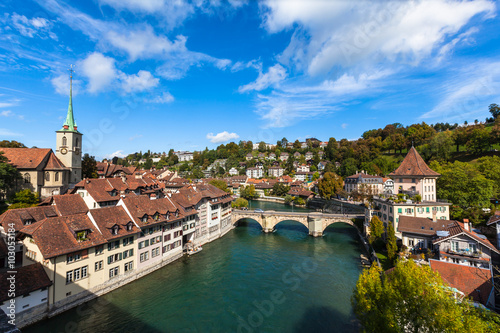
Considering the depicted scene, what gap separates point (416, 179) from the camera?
41281 millimetres

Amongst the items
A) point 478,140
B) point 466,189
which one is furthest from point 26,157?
point 478,140

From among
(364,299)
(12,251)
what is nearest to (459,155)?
(364,299)

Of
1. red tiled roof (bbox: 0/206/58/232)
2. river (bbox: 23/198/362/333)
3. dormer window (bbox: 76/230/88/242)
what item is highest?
red tiled roof (bbox: 0/206/58/232)

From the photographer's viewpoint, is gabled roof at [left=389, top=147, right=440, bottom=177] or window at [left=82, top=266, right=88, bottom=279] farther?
gabled roof at [left=389, top=147, right=440, bottom=177]

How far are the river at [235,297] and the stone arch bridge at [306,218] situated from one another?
340 inches

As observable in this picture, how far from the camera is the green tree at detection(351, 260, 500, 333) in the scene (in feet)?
34.2

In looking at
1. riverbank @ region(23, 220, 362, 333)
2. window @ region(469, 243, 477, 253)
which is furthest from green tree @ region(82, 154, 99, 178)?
window @ region(469, 243, 477, 253)

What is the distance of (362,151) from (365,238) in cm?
7250

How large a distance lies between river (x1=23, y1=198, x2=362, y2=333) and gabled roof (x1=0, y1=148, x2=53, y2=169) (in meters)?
29.9

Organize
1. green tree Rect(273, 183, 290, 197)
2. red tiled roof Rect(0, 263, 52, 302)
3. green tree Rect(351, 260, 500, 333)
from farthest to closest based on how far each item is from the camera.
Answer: green tree Rect(273, 183, 290, 197), red tiled roof Rect(0, 263, 52, 302), green tree Rect(351, 260, 500, 333)

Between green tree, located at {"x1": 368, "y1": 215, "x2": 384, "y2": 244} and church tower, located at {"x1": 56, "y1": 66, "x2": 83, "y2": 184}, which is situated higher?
church tower, located at {"x1": 56, "y1": 66, "x2": 83, "y2": 184}

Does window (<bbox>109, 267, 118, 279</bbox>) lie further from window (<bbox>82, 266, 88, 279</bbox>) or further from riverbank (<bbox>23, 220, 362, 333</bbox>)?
window (<bbox>82, 266, 88, 279</bbox>)

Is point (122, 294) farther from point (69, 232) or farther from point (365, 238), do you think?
point (365, 238)

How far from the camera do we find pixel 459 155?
7431 cm
